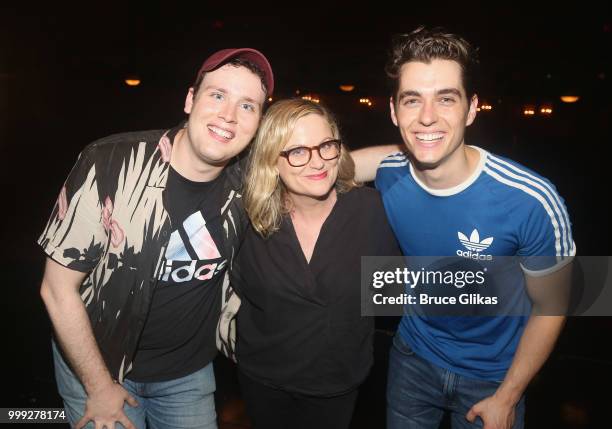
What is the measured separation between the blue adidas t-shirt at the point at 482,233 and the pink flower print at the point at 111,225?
4.10 ft

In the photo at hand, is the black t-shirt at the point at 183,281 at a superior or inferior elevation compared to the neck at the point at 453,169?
inferior

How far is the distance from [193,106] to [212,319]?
107 centimetres

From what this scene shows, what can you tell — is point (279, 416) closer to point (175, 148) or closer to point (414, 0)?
point (175, 148)

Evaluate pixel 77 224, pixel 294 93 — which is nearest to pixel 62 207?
pixel 77 224

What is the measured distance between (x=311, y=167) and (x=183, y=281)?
793 millimetres

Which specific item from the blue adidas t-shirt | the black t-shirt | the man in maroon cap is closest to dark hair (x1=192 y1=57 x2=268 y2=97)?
the man in maroon cap

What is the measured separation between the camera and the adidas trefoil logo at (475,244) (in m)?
1.84

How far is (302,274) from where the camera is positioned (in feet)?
6.16

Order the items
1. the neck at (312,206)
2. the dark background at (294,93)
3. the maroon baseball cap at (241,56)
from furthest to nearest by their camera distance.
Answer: the dark background at (294,93) < the neck at (312,206) < the maroon baseball cap at (241,56)

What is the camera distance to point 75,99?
40.7ft

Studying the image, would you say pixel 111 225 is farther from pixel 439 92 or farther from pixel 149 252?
pixel 439 92

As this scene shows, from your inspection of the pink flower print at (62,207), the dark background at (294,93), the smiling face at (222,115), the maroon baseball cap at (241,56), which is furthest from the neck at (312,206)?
the dark background at (294,93)

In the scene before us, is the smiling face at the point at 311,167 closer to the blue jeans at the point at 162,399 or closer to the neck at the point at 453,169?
the neck at the point at 453,169

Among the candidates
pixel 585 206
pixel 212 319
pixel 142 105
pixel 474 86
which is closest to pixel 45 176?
pixel 142 105
